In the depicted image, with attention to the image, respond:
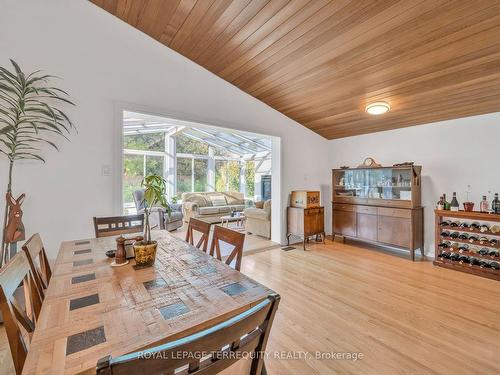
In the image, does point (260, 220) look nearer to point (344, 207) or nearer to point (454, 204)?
point (344, 207)

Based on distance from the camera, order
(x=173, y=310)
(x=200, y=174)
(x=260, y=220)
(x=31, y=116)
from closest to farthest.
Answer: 1. (x=173, y=310)
2. (x=31, y=116)
3. (x=260, y=220)
4. (x=200, y=174)

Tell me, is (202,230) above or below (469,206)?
below

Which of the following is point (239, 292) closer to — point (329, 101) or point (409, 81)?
point (409, 81)

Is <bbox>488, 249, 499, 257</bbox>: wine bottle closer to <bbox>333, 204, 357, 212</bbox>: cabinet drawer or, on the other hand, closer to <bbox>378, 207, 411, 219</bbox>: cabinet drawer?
<bbox>378, 207, 411, 219</bbox>: cabinet drawer

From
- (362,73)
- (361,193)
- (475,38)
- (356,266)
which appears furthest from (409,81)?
(356,266)

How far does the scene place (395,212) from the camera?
380 centimetres

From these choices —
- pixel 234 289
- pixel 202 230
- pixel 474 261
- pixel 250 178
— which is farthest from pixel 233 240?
pixel 250 178

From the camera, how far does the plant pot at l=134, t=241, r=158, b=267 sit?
144 centimetres

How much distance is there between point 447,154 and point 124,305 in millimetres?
4440

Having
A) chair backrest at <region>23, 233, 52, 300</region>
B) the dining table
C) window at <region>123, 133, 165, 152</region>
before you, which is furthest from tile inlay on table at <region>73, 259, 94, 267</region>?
window at <region>123, 133, 165, 152</region>

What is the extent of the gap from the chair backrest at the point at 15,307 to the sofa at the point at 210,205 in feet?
17.0

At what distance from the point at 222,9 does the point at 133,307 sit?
8.40 ft

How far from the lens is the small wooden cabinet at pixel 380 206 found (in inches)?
145

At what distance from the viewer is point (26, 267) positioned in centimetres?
121
